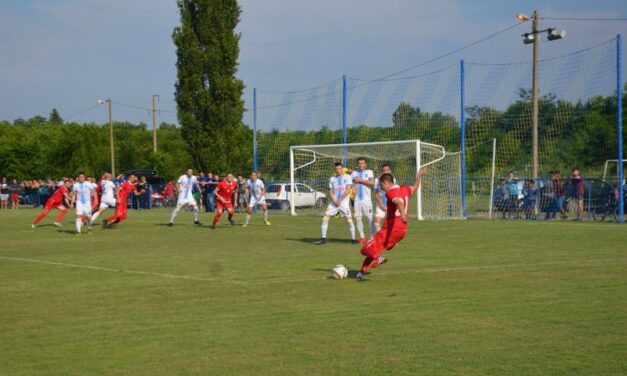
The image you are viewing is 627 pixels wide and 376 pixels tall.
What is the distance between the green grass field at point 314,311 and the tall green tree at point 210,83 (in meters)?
29.8

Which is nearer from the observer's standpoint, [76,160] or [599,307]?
[599,307]

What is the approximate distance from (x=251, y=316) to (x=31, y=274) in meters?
6.61

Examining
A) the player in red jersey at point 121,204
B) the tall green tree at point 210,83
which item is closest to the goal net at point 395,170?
the tall green tree at point 210,83

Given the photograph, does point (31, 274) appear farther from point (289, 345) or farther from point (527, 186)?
point (527, 186)

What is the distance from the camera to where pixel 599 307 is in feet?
34.0

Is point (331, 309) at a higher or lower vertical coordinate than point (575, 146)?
lower

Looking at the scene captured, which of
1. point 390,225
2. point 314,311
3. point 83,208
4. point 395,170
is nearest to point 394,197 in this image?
point 390,225

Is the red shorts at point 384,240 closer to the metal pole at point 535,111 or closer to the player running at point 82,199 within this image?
the player running at point 82,199

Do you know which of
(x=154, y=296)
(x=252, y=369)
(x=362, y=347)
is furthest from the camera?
(x=154, y=296)

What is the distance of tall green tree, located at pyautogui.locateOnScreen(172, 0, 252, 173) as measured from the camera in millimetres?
49344

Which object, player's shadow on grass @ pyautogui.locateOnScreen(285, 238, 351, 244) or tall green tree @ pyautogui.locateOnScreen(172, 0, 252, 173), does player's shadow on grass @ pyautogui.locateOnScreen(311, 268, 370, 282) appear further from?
tall green tree @ pyautogui.locateOnScreen(172, 0, 252, 173)

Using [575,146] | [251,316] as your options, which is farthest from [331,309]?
[575,146]

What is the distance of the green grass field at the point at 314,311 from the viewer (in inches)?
302

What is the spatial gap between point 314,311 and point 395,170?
26092 millimetres
